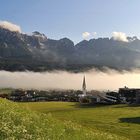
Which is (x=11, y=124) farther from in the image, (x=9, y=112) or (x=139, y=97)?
(x=139, y=97)

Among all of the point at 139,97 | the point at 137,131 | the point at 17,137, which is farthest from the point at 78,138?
the point at 139,97

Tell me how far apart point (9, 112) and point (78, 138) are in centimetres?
605

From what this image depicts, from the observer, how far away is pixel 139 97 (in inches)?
7407

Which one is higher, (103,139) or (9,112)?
(9,112)

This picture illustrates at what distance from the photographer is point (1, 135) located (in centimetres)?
2578

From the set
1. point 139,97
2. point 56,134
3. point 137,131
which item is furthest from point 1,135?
point 139,97

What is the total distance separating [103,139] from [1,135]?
48.6 ft

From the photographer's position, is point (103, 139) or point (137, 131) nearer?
point (103, 139)

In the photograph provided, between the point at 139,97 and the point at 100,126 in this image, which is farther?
the point at 139,97

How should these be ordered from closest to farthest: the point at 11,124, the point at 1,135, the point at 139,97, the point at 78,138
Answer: the point at 1,135 → the point at 11,124 → the point at 78,138 → the point at 139,97

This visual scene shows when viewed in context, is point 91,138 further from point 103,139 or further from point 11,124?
point 11,124

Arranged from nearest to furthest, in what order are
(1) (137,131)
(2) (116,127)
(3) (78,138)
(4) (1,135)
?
(4) (1,135), (3) (78,138), (1) (137,131), (2) (116,127)

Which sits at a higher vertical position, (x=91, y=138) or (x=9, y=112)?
(x=9, y=112)

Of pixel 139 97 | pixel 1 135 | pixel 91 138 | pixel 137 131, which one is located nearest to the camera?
pixel 1 135
